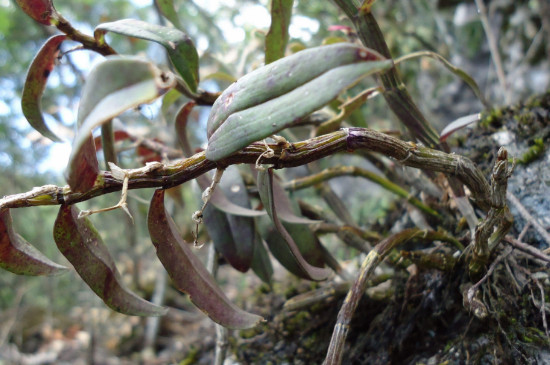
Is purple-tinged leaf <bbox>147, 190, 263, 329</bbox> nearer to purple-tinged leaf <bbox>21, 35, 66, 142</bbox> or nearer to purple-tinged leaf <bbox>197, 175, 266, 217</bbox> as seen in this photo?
purple-tinged leaf <bbox>197, 175, 266, 217</bbox>

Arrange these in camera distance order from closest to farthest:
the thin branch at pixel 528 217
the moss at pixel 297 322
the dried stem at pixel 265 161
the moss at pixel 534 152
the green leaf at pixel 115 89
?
the green leaf at pixel 115 89 → the dried stem at pixel 265 161 → the thin branch at pixel 528 217 → the moss at pixel 534 152 → the moss at pixel 297 322

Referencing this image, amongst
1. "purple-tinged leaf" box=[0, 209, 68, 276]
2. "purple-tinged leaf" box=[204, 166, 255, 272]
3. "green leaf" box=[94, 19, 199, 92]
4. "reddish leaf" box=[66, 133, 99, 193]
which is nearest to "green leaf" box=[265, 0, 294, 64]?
"green leaf" box=[94, 19, 199, 92]

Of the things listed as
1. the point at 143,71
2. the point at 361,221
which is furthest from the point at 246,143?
the point at 361,221

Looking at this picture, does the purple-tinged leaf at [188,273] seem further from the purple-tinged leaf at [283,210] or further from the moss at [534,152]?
the moss at [534,152]

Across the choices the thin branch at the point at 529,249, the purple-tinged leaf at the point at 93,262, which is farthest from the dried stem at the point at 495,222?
the purple-tinged leaf at the point at 93,262

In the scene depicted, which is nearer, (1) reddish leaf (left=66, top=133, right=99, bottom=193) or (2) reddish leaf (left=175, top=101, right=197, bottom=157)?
(1) reddish leaf (left=66, top=133, right=99, bottom=193)

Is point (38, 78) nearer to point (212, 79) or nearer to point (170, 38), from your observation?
point (170, 38)

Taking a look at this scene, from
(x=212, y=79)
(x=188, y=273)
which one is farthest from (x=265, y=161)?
Answer: (x=212, y=79)
